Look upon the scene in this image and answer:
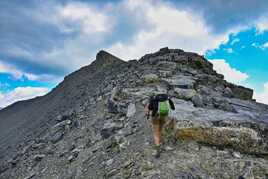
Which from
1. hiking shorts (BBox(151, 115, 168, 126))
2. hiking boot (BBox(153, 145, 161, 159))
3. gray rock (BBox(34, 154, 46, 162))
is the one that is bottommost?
gray rock (BBox(34, 154, 46, 162))

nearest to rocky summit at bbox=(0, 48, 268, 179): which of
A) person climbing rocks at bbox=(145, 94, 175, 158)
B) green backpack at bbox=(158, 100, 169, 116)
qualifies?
person climbing rocks at bbox=(145, 94, 175, 158)

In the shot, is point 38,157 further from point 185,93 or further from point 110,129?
point 185,93

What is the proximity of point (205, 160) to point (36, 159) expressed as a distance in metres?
9.21

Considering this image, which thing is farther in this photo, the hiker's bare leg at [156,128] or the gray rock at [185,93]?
the gray rock at [185,93]

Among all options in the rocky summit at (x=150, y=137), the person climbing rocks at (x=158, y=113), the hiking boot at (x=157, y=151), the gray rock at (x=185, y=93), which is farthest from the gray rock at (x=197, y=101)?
the hiking boot at (x=157, y=151)

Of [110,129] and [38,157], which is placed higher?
[110,129]

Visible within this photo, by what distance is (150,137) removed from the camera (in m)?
10.4

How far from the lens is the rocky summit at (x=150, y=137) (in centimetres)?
879

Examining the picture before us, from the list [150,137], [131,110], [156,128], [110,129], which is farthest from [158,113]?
[131,110]

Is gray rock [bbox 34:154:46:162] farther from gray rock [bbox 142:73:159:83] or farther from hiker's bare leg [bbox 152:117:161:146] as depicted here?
hiker's bare leg [bbox 152:117:161:146]

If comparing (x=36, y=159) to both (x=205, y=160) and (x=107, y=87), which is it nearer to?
(x=107, y=87)

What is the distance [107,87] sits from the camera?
780 inches

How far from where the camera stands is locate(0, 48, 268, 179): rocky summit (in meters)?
8.79

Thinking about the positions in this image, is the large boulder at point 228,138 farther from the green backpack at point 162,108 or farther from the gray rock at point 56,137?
the gray rock at point 56,137
